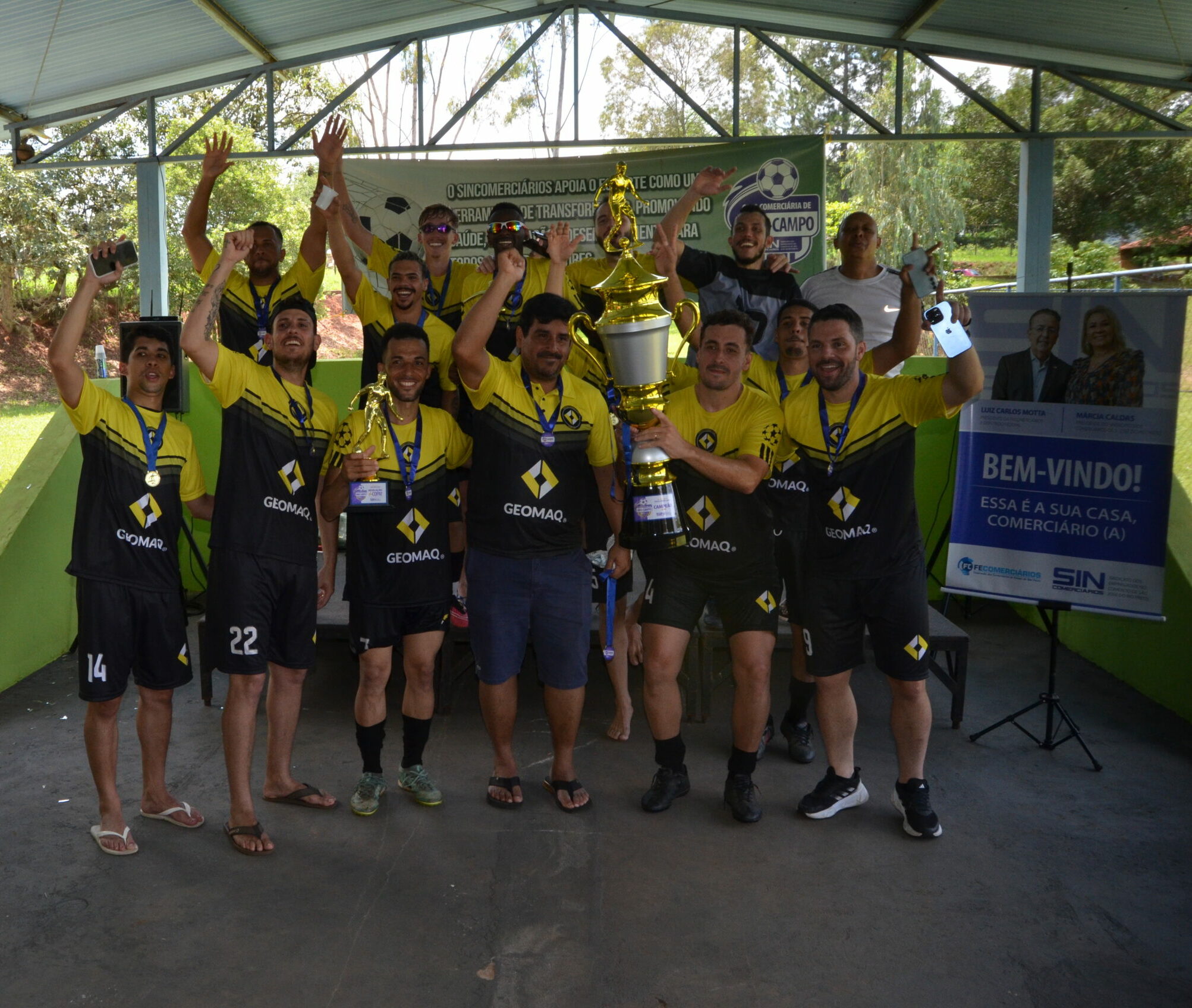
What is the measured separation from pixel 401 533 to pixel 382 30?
5866 mm

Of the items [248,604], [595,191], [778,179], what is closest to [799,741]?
[248,604]

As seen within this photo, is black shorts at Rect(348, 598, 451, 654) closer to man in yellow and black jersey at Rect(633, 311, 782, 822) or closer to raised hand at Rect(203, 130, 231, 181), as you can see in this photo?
man in yellow and black jersey at Rect(633, 311, 782, 822)

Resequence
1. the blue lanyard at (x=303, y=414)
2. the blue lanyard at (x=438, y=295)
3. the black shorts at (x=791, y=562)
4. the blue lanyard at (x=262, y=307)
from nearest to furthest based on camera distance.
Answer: the blue lanyard at (x=303, y=414)
the black shorts at (x=791, y=562)
the blue lanyard at (x=438, y=295)
the blue lanyard at (x=262, y=307)

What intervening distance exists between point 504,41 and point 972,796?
42.8 ft

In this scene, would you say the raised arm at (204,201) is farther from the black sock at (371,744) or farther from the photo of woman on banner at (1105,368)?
the photo of woman on banner at (1105,368)

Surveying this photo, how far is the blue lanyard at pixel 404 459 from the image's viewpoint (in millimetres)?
3814

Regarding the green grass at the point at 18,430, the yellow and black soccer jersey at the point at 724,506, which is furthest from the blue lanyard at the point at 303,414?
the green grass at the point at 18,430

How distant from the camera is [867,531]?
3768mm

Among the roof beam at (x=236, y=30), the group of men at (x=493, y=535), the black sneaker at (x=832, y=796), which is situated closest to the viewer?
the group of men at (x=493, y=535)

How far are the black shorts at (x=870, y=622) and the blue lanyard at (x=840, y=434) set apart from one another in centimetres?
44

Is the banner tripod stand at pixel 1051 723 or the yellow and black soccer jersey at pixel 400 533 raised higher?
the yellow and black soccer jersey at pixel 400 533

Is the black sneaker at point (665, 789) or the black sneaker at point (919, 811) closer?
the black sneaker at point (919, 811)

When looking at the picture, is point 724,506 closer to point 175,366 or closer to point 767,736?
point 767,736

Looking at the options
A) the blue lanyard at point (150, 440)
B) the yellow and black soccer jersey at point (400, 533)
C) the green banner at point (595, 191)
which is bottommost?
the yellow and black soccer jersey at point (400, 533)
